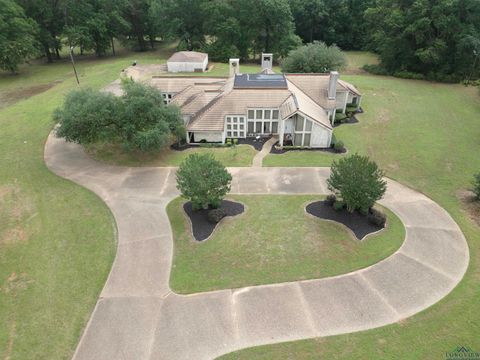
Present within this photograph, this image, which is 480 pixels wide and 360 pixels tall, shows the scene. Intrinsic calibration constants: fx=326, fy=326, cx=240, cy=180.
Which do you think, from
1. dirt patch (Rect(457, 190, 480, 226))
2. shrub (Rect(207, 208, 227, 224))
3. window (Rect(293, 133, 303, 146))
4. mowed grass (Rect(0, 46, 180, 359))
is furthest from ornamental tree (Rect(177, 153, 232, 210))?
dirt patch (Rect(457, 190, 480, 226))

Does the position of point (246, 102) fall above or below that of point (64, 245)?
above

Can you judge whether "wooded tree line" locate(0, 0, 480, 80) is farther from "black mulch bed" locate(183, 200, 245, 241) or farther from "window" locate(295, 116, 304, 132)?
"black mulch bed" locate(183, 200, 245, 241)

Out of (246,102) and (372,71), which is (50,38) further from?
(372,71)

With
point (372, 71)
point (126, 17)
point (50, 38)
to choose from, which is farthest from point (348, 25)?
point (50, 38)

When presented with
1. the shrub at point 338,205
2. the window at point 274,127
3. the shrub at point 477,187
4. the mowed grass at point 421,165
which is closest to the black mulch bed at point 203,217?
the shrub at point 338,205

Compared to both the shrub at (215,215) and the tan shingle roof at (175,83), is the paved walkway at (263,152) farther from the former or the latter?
the tan shingle roof at (175,83)
